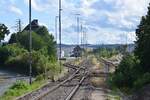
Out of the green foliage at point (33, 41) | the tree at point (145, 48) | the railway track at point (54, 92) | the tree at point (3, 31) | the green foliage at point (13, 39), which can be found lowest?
the railway track at point (54, 92)

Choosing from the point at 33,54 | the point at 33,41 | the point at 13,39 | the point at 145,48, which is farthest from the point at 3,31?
the point at 145,48

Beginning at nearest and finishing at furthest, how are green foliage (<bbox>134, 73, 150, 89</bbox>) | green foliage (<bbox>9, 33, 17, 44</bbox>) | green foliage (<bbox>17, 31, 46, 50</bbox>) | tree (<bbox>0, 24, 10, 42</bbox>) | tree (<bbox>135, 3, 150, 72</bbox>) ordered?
green foliage (<bbox>134, 73, 150, 89</bbox>), tree (<bbox>135, 3, 150, 72</bbox>), green foliage (<bbox>17, 31, 46, 50</bbox>), tree (<bbox>0, 24, 10, 42</bbox>), green foliage (<bbox>9, 33, 17, 44</bbox>)

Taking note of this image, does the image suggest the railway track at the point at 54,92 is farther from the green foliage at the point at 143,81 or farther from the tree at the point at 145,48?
the tree at the point at 145,48

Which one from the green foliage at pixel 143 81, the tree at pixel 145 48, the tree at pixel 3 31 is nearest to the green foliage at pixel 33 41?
the tree at pixel 3 31

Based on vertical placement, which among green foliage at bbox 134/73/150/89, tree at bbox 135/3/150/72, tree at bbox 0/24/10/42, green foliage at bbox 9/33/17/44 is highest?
tree at bbox 0/24/10/42

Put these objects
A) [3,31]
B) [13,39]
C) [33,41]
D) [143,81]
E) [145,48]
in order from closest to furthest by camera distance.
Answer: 1. [143,81]
2. [145,48]
3. [33,41]
4. [3,31]
5. [13,39]

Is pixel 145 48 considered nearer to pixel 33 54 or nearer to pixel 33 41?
pixel 33 54

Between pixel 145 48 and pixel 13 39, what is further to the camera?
pixel 13 39

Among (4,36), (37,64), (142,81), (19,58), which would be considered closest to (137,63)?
(142,81)

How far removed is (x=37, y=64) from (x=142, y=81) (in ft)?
191

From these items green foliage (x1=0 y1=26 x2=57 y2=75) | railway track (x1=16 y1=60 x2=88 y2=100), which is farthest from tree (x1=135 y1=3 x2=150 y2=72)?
green foliage (x1=0 y1=26 x2=57 y2=75)

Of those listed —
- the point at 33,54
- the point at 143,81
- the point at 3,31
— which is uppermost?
the point at 3,31

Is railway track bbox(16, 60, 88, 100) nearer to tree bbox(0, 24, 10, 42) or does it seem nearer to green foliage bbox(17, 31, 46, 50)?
green foliage bbox(17, 31, 46, 50)

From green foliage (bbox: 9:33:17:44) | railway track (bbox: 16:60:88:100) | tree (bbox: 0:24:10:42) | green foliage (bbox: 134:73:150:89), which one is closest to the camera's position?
railway track (bbox: 16:60:88:100)
